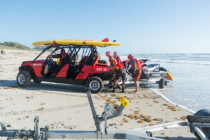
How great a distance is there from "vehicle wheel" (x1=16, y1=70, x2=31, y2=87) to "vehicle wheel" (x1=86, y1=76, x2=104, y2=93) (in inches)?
103

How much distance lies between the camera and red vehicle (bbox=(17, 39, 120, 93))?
7066mm

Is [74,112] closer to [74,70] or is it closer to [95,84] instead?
[95,84]

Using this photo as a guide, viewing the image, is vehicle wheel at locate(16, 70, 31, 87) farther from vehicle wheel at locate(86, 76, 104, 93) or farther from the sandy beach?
vehicle wheel at locate(86, 76, 104, 93)

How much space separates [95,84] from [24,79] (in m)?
3.10

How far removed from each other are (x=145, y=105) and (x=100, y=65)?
262 cm

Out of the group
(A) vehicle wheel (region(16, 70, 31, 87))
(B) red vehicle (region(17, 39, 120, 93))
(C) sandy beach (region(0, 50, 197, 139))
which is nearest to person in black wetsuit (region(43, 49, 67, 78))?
(B) red vehicle (region(17, 39, 120, 93))

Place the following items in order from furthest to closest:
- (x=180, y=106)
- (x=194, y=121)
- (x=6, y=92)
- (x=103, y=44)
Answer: (x=103, y=44) → (x=6, y=92) → (x=180, y=106) → (x=194, y=121)

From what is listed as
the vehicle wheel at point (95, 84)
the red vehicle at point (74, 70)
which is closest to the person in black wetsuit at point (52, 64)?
the red vehicle at point (74, 70)

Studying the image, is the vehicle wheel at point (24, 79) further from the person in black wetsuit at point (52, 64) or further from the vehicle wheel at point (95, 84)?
the vehicle wheel at point (95, 84)

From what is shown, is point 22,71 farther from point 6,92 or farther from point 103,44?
point 103,44

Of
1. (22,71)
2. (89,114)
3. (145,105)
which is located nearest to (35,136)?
(89,114)

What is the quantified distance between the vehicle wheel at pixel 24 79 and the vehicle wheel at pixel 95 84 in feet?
8.62

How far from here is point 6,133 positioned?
7.53 feet

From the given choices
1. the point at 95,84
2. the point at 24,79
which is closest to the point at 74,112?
the point at 95,84
